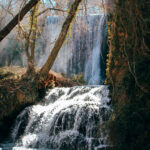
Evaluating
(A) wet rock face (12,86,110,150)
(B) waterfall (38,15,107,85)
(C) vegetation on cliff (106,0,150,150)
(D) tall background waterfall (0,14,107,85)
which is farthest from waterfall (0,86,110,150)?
(B) waterfall (38,15,107,85)

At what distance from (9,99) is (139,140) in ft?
17.3

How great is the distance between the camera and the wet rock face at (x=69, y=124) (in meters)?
5.71

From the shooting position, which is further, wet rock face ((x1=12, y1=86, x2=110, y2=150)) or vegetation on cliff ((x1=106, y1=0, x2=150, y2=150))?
wet rock face ((x1=12, y1=86, x2=110, y2=150))

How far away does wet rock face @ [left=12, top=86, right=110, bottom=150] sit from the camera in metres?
5.71

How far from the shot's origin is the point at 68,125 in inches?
250

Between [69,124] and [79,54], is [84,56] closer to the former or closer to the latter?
[79,54]

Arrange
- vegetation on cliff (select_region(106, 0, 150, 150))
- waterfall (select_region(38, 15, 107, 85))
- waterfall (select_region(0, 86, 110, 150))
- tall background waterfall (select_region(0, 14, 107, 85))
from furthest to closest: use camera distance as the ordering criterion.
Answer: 1. waterfall (select_region(38, 15, 107, 85))
2. tall background waterfall (select_region(0, 14, 107, 85))
3. waterfall (select_region(0, 86, 110, 150))
4. vegetation on cliff (select_region(106, 0, 150, 150))

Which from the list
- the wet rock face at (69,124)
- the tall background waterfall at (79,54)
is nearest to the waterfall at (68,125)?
the wet rock face at (69,124)

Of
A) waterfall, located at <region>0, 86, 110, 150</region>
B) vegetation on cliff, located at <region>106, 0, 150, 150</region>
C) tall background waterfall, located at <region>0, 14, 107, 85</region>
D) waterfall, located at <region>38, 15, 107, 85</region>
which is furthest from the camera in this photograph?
waterfall, located at <region>38, 15, 107, 85</region>

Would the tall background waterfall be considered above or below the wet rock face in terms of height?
above

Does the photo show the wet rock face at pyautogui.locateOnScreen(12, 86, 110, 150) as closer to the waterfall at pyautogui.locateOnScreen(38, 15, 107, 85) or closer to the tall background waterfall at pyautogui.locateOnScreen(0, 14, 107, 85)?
the tall background waterfall at pyautogui.locateOnScreen(0, 14, 107, 85)

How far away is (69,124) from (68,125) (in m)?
0.04

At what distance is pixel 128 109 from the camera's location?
14.7ft

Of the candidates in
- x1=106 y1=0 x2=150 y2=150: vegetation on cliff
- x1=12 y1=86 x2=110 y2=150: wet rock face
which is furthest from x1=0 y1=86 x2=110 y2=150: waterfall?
x1=106 y1=0 x2=150 y2=150: vegetation on cliff
